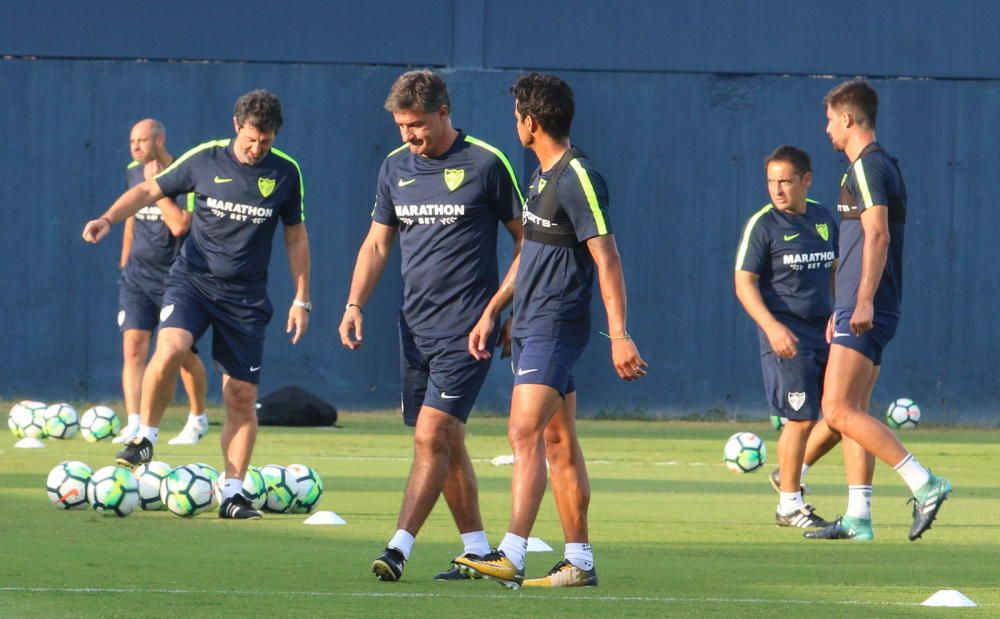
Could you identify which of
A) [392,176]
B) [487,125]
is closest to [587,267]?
[392,176]

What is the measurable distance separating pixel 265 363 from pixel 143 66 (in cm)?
367

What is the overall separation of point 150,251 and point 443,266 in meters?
7.94

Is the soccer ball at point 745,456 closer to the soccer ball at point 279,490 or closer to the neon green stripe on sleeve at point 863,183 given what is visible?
the soccer ball at point 279,490

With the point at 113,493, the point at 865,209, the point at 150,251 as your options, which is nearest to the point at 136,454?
the point at 113,493

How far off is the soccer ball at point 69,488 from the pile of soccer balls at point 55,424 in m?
5.44

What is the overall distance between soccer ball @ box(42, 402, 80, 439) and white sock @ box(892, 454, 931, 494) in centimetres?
858

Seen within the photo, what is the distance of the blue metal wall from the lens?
20641mm

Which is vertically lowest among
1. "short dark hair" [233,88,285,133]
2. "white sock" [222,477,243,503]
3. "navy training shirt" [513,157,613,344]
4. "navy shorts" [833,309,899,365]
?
"white sock" [222,477,243,503]

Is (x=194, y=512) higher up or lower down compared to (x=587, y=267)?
lower down

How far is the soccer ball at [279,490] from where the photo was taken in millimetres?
10414

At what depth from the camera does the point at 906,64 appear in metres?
20.7

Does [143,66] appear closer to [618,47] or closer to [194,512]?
[618,47]

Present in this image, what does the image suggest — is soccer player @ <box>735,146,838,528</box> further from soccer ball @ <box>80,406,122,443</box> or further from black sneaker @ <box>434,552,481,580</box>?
soccer ball @ <box>80,406,122,443</box>

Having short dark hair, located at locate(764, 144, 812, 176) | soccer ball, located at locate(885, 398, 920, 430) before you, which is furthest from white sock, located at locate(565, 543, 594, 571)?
soccer ball, located at locate(885, 398, 920, 430)
